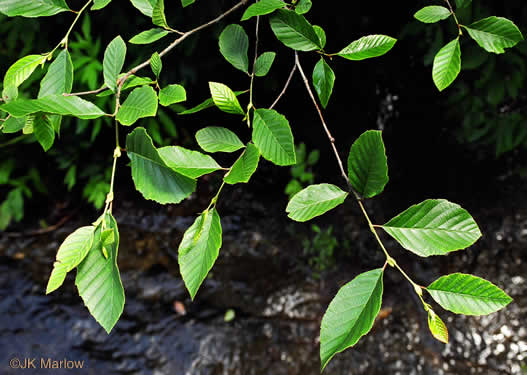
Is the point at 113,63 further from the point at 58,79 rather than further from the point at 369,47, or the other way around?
the point at 369,47

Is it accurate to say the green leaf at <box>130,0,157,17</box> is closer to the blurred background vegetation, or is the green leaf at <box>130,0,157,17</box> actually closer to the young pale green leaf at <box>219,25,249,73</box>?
the young pale green leaf at <box>219,25,249,73</box>

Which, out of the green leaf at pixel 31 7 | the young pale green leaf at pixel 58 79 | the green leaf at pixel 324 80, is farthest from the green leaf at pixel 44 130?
the green leaf at pixel 324 80

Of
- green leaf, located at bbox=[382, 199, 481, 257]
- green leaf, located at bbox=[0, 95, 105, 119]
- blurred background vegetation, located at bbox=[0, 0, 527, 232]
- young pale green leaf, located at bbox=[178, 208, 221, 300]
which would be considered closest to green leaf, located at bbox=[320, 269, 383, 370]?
green leaf, located at bbox=[382, 199, 481, 257]

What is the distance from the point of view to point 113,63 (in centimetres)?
59

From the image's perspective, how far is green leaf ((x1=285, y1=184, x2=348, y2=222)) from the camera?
20.6 inches

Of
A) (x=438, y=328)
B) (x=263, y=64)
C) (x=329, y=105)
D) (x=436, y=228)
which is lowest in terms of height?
(x=329, y=105)

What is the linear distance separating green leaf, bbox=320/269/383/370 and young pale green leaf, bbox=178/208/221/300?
0.55 feet

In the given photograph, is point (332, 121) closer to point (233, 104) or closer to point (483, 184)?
point (483, 184)

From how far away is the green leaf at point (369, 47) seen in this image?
580 mm

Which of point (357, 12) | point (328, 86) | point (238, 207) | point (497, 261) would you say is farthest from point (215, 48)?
point (497, 261)

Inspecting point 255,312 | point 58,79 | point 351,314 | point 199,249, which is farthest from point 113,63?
point 255,312

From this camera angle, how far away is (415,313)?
233cm

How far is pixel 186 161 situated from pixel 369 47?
33 centimetres

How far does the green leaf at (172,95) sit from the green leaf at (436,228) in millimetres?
358
